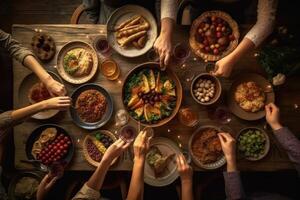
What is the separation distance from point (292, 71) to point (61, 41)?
2025mm

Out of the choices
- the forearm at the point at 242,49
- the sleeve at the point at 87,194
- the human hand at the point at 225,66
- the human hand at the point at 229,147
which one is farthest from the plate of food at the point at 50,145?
the forearm at the point at 242,49

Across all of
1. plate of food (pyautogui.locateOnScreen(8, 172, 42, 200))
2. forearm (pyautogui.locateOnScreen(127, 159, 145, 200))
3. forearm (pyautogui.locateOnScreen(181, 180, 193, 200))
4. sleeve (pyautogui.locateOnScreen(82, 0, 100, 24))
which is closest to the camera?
forearm (pyautogui.locateOnScreen(127, 159, 145, 200))

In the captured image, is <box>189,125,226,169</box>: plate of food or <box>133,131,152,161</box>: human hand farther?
<box>189,125,226,169</box>: plate of food

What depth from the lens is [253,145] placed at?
2.84m

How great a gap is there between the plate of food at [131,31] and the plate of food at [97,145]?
729 millimetres

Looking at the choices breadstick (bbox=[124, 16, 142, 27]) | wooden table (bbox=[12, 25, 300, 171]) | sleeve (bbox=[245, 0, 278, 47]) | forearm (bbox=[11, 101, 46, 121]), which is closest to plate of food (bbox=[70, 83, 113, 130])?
wooden table (bbox=[12, 25, 300, 171])

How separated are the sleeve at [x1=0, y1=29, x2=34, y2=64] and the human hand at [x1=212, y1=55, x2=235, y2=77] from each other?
162cm

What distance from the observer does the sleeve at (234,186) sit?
8.63 ft

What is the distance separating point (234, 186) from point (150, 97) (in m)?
1.00

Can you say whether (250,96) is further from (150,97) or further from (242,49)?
(150,97)

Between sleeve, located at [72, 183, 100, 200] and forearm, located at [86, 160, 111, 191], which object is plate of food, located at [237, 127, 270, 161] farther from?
sleeve, located at [72, 183, 100, 200]

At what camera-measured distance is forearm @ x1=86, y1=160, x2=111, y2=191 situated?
267 cm

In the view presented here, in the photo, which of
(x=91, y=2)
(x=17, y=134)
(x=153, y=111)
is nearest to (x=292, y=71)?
(x=153, y=111)

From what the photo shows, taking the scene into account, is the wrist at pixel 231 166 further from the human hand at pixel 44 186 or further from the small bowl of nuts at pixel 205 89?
the human hand at pixel 44 186
